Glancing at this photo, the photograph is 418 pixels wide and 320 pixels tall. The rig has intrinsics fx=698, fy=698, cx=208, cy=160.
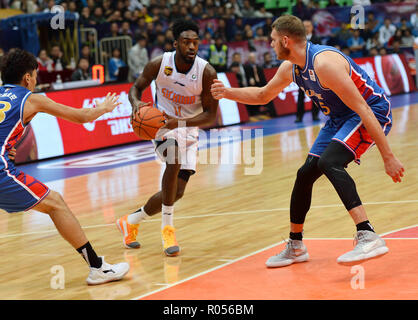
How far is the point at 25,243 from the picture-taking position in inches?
274

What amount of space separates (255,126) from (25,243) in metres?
9.54

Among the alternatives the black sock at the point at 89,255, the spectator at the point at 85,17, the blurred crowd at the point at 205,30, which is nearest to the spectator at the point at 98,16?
the blurred crowd at the point at 205,30

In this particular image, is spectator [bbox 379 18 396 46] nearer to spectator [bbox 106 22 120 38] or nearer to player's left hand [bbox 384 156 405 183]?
spectator [bbox 106 22 120 38]

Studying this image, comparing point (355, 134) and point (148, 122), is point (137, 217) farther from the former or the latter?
point (355, 134)

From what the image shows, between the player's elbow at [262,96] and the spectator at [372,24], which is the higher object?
the player's elbow at [262,96]

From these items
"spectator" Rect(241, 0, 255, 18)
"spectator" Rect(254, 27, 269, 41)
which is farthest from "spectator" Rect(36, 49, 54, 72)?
"spectator" Rect(241, 0, 255, 18)

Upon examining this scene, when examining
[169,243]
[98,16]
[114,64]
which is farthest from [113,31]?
[169,243]

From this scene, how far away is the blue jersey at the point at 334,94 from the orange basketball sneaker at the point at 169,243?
1.81 m

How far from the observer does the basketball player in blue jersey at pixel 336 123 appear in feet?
15.9

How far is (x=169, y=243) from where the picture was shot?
6164mm

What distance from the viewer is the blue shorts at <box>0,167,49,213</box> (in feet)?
16.2

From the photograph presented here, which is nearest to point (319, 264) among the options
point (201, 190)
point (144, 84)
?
point (144, 84)

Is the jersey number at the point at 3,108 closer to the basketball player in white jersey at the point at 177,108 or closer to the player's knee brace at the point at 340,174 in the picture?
the basketball player in white jersey at the point at 177,108
